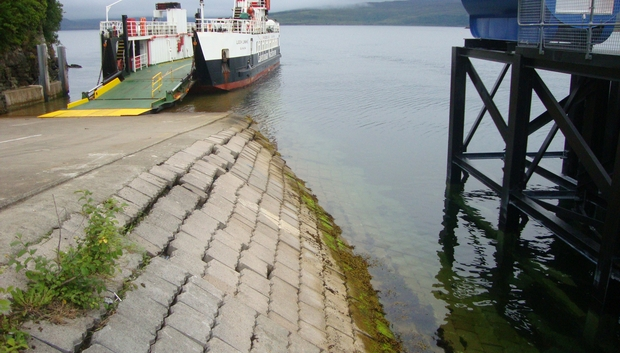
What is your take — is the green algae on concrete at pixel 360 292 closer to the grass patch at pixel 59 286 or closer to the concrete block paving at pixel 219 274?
the concrete block paving at pixel 219 274

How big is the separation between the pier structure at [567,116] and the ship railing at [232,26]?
2714cm

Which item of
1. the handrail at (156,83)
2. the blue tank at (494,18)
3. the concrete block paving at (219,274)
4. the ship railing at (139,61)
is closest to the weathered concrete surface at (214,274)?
the concrete block paving at (219,274)

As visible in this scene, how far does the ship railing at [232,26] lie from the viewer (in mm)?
38125

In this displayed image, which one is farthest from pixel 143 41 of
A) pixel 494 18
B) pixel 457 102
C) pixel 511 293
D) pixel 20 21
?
pixel 511 293

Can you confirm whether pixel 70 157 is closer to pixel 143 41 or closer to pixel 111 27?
pixel 111 27

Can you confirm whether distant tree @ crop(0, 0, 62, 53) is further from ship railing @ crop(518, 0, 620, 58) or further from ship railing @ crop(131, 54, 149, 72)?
ship railing @ crop(518, 0, 620, 58)

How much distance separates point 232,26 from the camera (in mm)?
41875

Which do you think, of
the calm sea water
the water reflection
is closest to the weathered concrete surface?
the calm sea water

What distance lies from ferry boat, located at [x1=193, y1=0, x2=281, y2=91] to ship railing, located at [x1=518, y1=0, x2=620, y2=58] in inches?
1096

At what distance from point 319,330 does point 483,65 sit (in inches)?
1995

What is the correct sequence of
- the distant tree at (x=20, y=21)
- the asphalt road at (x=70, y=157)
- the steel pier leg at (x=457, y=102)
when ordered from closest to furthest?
the asphalt road at (x=70, y=157) < the steel pier leg at (x=457, y=102) < the distant tree at (x=20, y=21)

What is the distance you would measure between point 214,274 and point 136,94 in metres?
22.6

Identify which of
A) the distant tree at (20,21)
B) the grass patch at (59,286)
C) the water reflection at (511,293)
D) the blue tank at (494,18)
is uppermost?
the distant tree at (20,21)

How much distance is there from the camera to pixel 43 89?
32469 millimetres
